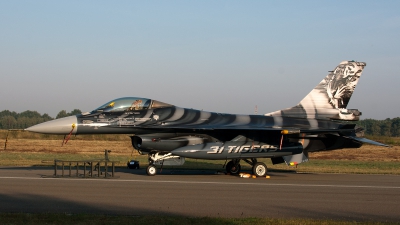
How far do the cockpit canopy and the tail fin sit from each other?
5044 mm

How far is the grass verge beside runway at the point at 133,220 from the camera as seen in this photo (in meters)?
8.17

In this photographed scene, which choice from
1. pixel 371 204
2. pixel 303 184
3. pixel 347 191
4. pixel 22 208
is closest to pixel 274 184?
pixel 303 184

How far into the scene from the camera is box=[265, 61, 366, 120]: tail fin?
19.7 m

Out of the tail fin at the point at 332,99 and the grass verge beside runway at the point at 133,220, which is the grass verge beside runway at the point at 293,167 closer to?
the tail fin at the point at 332,99

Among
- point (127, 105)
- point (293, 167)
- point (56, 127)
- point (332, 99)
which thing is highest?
point (332, 99)

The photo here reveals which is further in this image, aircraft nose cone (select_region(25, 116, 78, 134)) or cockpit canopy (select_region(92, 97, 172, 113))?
cockpit canopy (select_region(92, 97, 172, 113))

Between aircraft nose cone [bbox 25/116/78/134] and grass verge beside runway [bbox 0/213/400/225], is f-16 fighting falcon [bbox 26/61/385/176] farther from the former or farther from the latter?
grass verge beside runway [bbox 0/213/400/225]

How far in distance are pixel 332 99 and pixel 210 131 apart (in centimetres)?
545

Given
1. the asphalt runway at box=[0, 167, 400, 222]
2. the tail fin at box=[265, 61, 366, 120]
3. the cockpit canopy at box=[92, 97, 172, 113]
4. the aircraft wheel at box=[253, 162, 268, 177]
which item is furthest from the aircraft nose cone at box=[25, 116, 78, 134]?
the tail fin at box=[265, 61, 366, 120]

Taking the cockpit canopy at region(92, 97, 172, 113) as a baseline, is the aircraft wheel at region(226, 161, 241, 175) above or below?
below

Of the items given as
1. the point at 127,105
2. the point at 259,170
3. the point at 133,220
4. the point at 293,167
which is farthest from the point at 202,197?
the point at 293,167

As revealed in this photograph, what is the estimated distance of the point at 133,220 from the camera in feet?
27.4

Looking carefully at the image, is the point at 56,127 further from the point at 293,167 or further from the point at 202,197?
the point at 293,167

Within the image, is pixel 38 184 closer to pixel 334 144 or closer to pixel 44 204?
A: pixel 44 204
